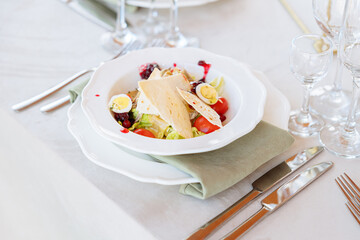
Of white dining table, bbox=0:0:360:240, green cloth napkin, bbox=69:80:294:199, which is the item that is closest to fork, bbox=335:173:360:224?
white dining table, bbox=0:0:360:240

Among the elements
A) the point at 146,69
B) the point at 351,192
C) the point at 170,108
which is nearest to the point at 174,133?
the point at 170,108

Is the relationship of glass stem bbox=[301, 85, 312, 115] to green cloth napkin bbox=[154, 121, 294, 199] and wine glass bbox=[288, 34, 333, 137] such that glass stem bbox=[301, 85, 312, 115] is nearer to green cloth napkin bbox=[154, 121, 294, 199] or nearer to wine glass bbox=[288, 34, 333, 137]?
wine glass bbox=[288, 34, 333, 137]

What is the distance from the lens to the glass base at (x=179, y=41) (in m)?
1.64

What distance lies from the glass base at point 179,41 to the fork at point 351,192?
725 millimetres

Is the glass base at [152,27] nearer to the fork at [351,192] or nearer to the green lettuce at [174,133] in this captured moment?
the green lettuce at [174,133]

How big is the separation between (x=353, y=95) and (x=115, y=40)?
0.81 metres

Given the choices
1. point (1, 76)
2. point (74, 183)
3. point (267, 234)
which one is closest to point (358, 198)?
point (267, 234)

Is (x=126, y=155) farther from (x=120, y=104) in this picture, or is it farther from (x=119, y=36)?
(x=119, y=36)

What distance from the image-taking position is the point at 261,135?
114 cm

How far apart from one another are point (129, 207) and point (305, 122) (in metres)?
0.52

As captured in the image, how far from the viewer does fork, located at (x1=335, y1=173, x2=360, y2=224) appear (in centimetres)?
102

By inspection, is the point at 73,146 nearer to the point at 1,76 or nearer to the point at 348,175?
the point at 1,76

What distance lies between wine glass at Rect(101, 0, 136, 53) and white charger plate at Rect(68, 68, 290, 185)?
1.36 feet

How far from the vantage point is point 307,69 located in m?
1.17
